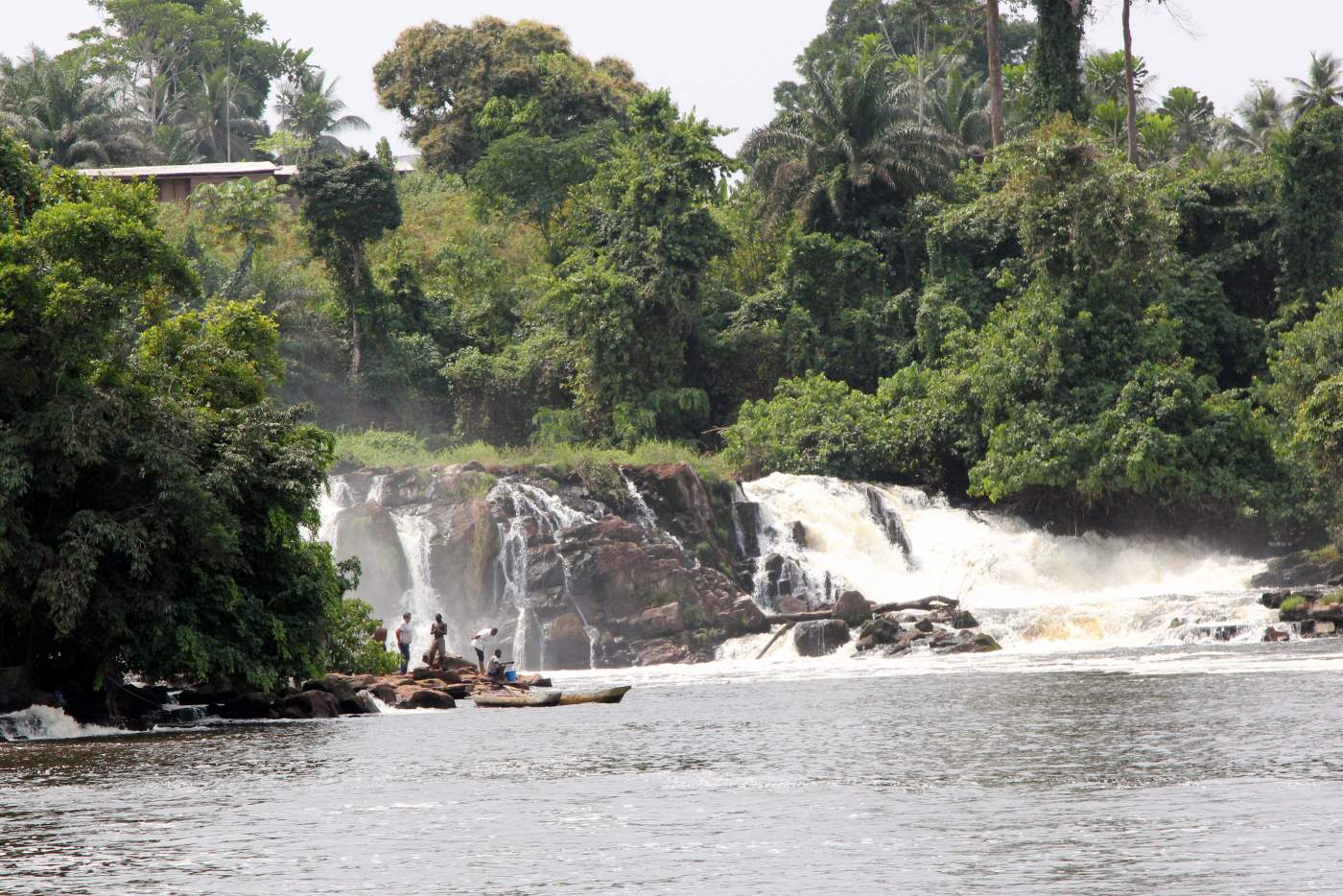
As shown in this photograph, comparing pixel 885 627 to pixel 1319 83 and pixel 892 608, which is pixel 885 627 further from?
pixel 1319 83

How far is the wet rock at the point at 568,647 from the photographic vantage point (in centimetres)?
4400

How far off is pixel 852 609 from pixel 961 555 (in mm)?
7226

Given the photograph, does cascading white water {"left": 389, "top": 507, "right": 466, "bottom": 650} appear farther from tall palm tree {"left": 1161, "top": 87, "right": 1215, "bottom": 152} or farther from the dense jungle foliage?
tall palm tree {"left": 1161, "top": 87, "right": 1215, "bottom": 152}

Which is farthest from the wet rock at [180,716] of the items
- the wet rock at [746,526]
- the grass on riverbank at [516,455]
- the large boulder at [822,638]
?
the wet rock at [746,526]

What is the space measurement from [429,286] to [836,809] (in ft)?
Answer: 172

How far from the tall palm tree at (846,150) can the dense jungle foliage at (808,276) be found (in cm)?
12

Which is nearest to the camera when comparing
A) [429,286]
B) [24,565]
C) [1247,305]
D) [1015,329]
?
[24,565]

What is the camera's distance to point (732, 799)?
17797 millimetres

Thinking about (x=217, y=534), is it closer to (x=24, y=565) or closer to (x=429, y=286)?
(x=24, y=565)

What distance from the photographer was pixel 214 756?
2250 cm

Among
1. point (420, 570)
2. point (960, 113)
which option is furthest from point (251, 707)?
point (960, 113)

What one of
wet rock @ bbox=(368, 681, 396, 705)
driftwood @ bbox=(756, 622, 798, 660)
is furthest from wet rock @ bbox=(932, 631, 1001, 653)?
wet rock @ bbox=(368, 681, 396, 705)

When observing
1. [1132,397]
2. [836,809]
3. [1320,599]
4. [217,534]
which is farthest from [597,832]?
[1132,397]

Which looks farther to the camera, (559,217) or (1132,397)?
(559,217)
